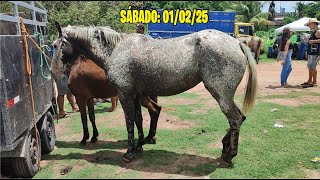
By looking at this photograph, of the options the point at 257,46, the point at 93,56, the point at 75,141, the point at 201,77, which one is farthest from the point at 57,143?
the point at 257,46

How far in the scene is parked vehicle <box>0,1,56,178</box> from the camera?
12.1ft

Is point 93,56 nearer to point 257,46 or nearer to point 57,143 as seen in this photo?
point 57,143

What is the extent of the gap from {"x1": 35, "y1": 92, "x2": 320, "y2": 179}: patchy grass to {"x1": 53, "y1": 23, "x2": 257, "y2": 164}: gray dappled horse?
363 mm

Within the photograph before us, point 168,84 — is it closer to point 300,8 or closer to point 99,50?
point 99,50

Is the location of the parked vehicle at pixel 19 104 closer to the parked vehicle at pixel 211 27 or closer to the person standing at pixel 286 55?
the person standing at pixel 286 55

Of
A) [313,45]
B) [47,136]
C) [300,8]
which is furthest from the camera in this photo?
[300,8]

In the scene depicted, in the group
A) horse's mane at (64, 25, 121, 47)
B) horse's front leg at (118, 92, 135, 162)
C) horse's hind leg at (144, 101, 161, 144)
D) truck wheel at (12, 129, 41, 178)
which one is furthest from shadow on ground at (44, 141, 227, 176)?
horse's mane at (64, 25, 121, 47)

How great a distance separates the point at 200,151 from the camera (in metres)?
Answer: 5.41

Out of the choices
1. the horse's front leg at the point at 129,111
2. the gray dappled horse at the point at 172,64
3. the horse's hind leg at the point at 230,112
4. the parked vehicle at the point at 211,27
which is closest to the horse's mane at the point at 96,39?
the gray dappled horse at the point at 172,64

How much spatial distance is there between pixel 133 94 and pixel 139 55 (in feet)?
2.07

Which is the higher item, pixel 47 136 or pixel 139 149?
pixel 47 136

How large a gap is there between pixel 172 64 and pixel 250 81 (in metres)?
1.18

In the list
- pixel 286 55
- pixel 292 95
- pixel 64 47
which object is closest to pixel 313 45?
pixel 286 55

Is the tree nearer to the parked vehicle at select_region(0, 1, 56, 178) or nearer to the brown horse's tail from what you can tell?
the brown horse's tail
